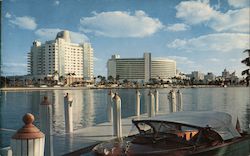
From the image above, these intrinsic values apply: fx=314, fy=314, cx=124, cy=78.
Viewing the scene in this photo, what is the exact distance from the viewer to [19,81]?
172250 mm

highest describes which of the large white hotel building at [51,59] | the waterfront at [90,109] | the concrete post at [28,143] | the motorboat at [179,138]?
the large white hotel building at [51,59]

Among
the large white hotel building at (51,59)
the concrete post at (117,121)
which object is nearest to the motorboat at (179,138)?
the concrete post at (117,121)

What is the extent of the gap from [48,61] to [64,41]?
57.3 ft

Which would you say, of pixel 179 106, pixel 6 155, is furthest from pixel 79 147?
pixel 179 106

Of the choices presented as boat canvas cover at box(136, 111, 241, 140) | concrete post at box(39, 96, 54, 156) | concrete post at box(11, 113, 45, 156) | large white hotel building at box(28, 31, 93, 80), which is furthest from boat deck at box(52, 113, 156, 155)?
large white hotel building at box(28, 31, 93, 80)

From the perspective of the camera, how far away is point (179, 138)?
739cm

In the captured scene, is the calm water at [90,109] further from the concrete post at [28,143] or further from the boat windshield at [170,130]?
the concrete post at [28,143]

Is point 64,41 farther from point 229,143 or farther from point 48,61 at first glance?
point 229,143

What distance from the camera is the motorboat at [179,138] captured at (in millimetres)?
6965

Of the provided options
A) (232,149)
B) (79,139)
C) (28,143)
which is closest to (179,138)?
(232,149)

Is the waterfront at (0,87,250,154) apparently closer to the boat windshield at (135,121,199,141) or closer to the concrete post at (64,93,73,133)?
the concrete post at (64,93,73,133)

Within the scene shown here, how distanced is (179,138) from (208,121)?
1179 millimetres

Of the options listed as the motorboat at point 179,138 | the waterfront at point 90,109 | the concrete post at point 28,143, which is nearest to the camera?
the concrete post at point 28,143

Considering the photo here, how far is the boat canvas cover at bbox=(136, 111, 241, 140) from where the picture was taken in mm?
7871
